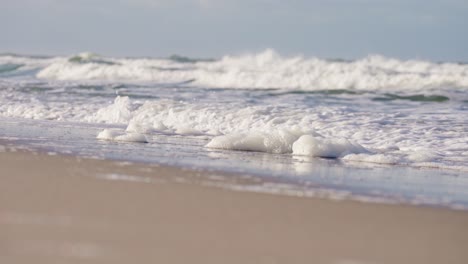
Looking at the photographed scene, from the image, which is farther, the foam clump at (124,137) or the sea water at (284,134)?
the foam clump at (124,137)

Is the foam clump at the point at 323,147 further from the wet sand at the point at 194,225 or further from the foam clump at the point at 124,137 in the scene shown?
the wet sand at the point at 194,225

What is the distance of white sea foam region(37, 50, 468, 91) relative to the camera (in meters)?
21.4

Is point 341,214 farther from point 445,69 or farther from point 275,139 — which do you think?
point 445,69

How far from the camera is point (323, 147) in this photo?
7.05 meters

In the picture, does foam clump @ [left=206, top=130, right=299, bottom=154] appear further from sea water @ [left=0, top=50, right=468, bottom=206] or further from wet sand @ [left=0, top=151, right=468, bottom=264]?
wet sand @ [left=0, top=151, right=468, bottom=264]

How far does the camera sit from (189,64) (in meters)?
31.3

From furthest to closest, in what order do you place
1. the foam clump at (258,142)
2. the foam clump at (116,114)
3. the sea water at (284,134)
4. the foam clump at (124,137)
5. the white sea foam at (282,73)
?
1. the white sea foam at (282,73)
2. the foam clump at (116,114)
3. the foam clump at (124,137)
4. the foam clump at (258,142)
5. the sea water at (284,134)

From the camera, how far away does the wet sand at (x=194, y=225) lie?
9.29 feet

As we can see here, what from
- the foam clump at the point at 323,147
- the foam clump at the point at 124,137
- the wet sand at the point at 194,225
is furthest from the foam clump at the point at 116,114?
the wet sand at the point at 194,225

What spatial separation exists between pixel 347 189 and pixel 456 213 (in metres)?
0.83

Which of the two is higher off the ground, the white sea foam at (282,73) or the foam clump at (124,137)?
the white sea foam at (282,73)

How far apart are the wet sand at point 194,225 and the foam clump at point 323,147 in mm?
2456

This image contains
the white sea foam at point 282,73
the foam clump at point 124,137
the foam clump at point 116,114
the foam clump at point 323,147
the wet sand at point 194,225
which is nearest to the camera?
the wet sand at point 194,225

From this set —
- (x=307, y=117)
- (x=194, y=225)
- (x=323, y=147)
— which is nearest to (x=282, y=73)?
(x=307, y=117)
